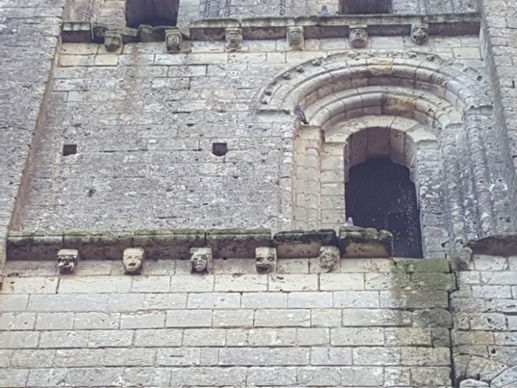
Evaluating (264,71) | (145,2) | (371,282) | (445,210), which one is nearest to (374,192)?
(445,210)

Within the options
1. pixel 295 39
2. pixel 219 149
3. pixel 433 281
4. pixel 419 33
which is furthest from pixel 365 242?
pixel 419 33

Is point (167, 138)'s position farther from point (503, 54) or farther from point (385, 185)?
point (503, 54)

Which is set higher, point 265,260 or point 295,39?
point 295,39

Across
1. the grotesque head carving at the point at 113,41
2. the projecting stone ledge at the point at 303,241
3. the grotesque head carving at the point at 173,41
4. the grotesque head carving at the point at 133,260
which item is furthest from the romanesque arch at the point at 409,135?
the grotesque head carving at the point at 113,41

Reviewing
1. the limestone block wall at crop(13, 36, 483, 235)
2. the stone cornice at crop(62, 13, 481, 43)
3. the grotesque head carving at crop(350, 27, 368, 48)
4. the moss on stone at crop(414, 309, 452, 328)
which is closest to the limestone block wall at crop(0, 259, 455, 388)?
the moss on stone at crop(414, 309, 452, 328)

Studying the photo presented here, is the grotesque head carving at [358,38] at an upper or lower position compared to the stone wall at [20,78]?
upper

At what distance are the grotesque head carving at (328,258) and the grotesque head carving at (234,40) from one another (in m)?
3.91

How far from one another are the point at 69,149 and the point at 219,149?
60.7 inches

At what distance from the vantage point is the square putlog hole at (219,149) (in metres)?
11.6

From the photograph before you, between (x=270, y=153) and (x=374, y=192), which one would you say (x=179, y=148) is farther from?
(x=374, y=192)

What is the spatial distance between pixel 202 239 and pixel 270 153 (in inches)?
75.0

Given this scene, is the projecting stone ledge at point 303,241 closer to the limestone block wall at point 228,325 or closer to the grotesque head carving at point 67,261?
the limestone block wall at point 228,325

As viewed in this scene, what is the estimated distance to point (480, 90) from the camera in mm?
12352

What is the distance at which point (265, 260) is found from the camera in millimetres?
9789
